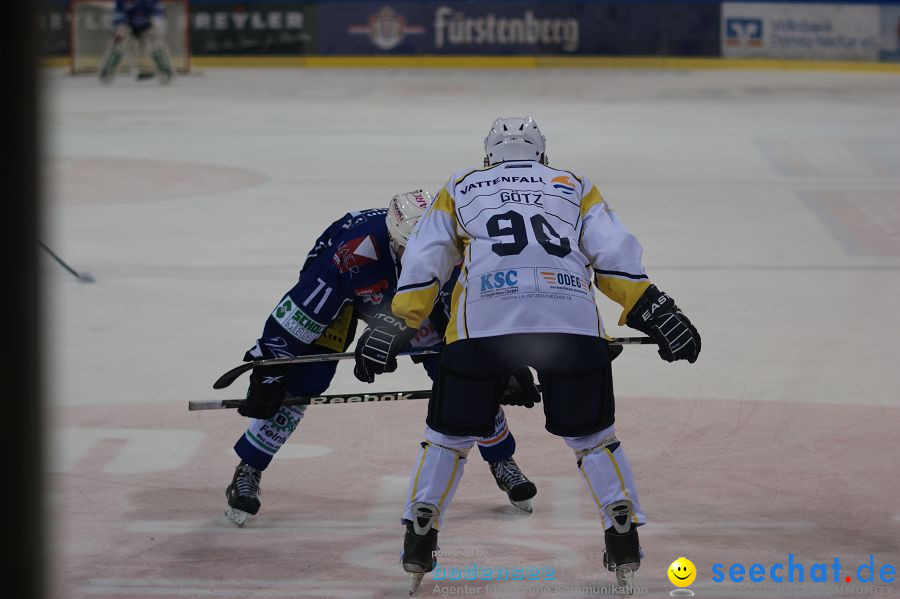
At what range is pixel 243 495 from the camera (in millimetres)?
3963

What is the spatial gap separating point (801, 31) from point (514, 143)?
20.0 metres

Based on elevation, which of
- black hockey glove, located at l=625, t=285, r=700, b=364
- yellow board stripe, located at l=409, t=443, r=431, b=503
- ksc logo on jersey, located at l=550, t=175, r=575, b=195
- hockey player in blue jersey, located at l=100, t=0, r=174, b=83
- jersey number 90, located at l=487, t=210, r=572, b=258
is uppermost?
hockey player in blue jersey, located at l=100, t=0, r=174, b=83

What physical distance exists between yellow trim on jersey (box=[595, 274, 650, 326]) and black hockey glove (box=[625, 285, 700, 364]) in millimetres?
14

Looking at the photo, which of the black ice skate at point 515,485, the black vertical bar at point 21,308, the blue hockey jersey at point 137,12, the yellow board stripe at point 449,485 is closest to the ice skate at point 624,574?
the yellow board stripe at point 449,485

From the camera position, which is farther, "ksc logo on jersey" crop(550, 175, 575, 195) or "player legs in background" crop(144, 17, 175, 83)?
"player legs in background" crop(144, 17, 175, 83)

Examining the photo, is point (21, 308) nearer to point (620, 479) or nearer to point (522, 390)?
point (620, 479)

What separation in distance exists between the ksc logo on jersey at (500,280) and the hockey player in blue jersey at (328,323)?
351 mm

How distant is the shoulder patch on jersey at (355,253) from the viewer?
149 inches

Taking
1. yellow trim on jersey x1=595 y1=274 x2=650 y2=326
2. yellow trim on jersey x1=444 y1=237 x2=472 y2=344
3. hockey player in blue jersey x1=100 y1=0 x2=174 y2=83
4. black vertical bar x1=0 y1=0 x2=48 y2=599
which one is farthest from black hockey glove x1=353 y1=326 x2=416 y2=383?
hockey player in blue jersey x1=100 y1=0 x2=174 y2=83

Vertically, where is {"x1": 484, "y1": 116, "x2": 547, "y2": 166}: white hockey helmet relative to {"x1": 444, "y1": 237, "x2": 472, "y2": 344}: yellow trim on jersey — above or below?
above

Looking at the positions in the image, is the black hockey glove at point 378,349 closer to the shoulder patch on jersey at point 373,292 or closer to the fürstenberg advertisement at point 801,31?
the shoulder patch on jersey at point 373,292

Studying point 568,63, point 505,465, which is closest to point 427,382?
point 505,465

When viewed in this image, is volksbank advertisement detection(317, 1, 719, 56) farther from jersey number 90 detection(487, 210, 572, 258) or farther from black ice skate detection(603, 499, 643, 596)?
black ice skate detection(603, 499, 643, 596)

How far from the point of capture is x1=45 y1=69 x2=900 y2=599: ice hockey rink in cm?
368
